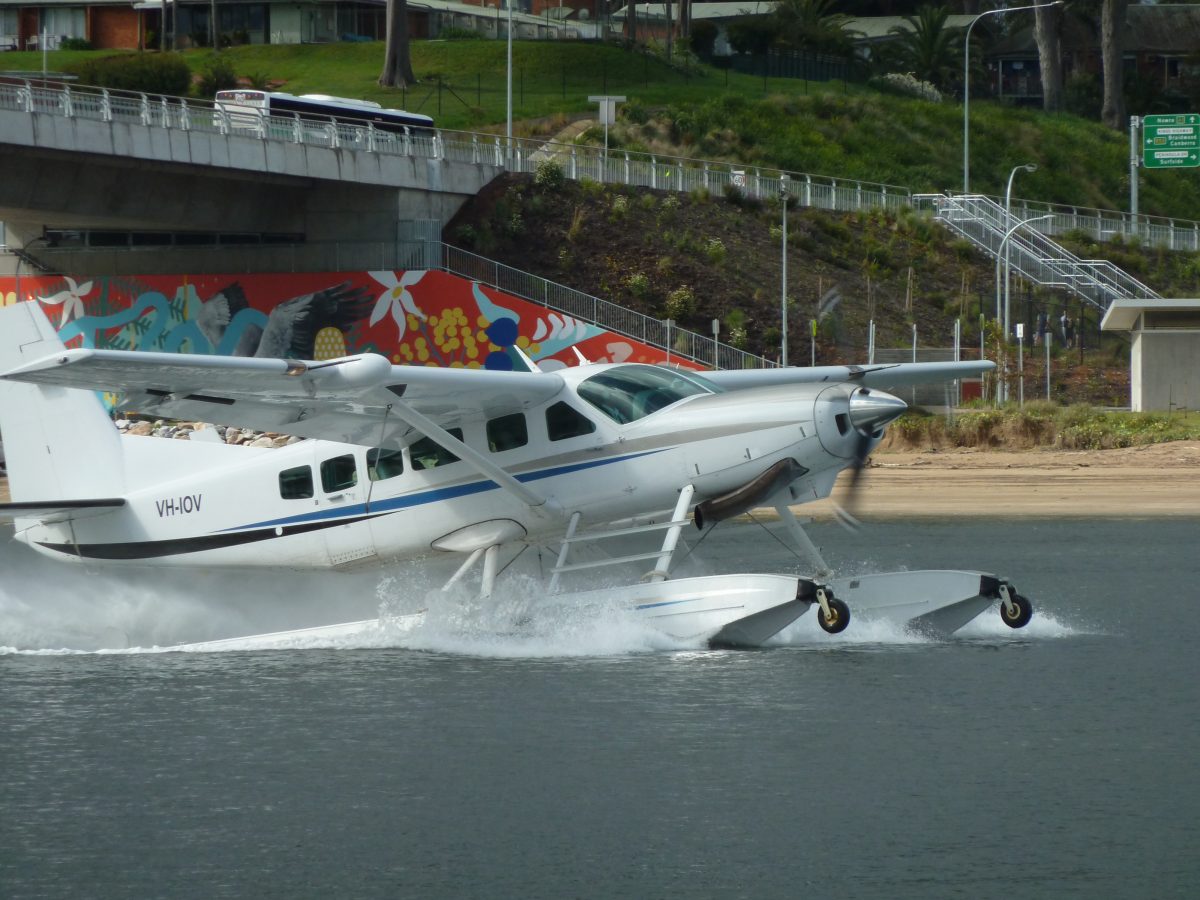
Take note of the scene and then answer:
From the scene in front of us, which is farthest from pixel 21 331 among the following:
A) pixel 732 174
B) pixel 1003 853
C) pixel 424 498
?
pixel 732 174

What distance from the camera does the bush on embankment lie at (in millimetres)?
39531

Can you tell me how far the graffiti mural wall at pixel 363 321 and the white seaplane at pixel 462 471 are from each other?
27576 millimetres

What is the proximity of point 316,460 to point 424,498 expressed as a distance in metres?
1.35

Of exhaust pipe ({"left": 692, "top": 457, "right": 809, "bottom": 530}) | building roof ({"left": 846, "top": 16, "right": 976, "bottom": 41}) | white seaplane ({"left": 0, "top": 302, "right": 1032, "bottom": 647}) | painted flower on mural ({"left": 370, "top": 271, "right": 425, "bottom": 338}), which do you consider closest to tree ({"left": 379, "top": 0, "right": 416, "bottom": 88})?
building roof ({"left": 846, "top": 16, "right": 976, "bottom": 41})

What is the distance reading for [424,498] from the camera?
18.2m

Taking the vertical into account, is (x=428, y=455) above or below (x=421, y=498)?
above

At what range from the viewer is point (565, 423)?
57.7ft

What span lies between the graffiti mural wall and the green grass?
75.6 feet

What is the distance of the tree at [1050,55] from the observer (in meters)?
83.3

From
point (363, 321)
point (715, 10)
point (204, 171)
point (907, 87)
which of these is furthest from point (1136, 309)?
point (715, 10)

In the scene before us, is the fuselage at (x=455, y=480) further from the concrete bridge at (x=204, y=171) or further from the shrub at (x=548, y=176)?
the shrub at (x=548, y=176)

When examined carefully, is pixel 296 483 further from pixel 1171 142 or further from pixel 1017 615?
pixel 1171 142

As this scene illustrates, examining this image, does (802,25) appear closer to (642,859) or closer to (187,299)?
(187,299)

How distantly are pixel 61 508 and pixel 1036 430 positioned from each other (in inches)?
1039
